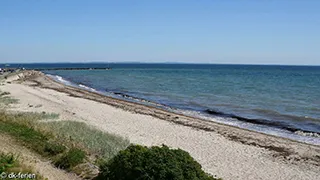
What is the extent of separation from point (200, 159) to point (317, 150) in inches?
282

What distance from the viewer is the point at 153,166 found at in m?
8.62

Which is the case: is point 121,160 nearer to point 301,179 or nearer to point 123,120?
point 301,179

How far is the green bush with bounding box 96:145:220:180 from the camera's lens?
8.42m

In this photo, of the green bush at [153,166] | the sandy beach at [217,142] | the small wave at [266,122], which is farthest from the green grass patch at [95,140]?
the small wave at [266,122]

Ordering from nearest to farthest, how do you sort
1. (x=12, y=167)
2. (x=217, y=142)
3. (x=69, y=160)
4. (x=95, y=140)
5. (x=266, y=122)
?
(x=12, y=167), (x=69, y=160), (x=95, y=140), (x=217, y=142), (x=266, y=122)

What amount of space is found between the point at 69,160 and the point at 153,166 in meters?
3.63

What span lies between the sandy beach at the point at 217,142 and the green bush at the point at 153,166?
5.48 metres

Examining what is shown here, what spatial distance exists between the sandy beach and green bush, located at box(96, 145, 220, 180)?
18.0 feet

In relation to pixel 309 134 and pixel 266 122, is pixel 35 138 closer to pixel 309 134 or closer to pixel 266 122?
pixel 309 134

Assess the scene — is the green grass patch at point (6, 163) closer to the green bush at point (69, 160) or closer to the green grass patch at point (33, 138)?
the green bush at point (69, 160)

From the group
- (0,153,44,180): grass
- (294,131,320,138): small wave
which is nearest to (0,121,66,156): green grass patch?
(0,153,44,180): grass

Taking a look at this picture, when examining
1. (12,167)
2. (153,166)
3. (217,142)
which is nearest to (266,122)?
(217,142)

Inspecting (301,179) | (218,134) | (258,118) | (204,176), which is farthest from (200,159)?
(258,118)

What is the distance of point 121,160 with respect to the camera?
9.24 metres
